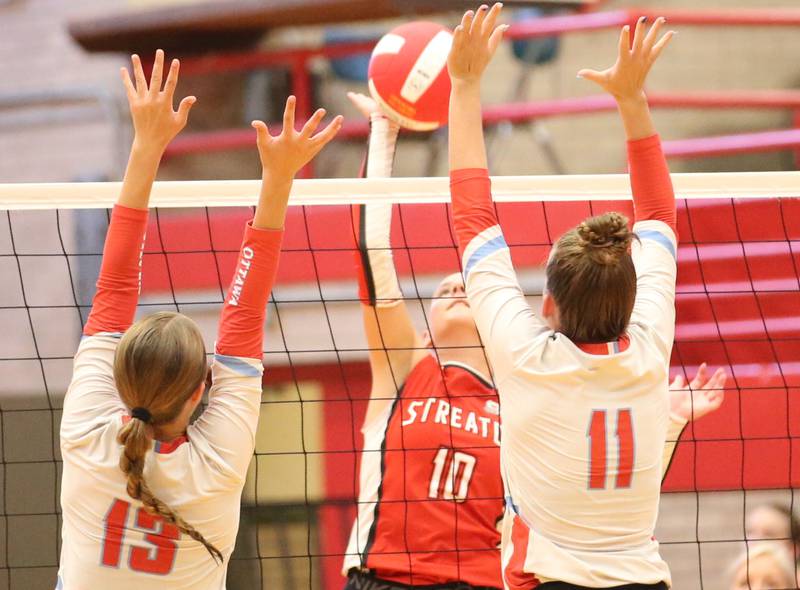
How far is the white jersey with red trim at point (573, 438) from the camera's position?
2.01m

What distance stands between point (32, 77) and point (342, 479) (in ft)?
14.9

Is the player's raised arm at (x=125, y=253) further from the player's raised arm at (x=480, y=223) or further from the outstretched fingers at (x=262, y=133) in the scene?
the player's raised arm at (x=480, y=223)

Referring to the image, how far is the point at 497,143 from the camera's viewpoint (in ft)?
24.0

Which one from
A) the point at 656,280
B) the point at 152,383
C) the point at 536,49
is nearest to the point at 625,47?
the point at 656,280

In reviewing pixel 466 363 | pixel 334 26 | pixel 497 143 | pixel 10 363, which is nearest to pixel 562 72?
pixel 497 143

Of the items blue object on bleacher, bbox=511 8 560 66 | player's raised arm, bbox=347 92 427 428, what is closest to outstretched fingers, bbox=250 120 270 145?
player's raised arm, bbox=347 92 427 428

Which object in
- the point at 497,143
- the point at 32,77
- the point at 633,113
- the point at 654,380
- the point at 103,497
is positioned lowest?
the point at 103,497

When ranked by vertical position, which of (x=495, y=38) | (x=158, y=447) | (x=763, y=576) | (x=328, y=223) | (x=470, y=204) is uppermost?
(x=328, y=223)

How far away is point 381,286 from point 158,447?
1.33 metres

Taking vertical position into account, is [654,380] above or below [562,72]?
below

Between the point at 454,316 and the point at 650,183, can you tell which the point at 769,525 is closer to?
the point at 454,316

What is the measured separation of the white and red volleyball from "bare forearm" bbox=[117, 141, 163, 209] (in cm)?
119

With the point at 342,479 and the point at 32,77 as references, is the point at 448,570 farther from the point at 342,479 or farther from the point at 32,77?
the point at 32,77

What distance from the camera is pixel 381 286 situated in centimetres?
328
